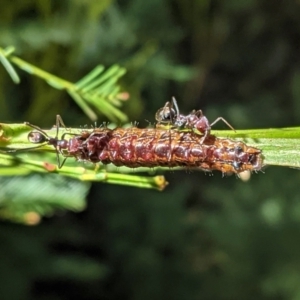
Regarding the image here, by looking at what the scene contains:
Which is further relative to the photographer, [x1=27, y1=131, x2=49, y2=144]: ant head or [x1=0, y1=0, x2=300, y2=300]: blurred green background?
[x1=0, y1=0, x2=300, y2=300]: blurred green background

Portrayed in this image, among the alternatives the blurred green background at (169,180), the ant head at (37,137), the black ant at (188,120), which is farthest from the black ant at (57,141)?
the blurred green background at (169,180)

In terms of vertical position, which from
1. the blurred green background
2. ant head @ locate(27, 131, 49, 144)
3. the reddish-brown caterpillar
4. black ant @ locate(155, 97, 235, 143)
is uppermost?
the blurred green background

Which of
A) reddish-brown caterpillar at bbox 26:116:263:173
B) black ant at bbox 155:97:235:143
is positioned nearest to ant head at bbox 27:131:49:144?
reddish-brown caterpillar at bbox 26:116:263:173

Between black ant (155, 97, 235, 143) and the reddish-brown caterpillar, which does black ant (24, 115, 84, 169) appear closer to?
the reddish-brown caterpillar

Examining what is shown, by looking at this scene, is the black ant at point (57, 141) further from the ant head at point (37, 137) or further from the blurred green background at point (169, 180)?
the blurred green background at point (169, 180)

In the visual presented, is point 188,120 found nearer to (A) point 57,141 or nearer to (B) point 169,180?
(A) point 57,141

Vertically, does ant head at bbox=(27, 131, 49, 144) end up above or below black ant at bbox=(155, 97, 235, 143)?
below

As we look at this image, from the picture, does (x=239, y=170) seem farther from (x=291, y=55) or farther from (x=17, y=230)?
(x=291, y=55)

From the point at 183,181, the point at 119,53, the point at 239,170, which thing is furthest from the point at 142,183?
the point at 183,181

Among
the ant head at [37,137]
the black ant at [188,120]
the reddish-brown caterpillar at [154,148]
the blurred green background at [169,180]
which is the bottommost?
the ant head at [37,137]
